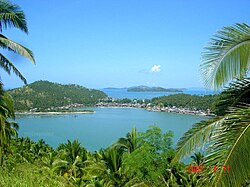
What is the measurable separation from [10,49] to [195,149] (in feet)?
15.0

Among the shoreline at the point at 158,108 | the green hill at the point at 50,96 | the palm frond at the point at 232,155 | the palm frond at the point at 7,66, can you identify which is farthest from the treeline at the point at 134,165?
the green hill at the point at 50,96

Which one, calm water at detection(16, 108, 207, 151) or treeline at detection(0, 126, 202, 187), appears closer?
treeline at detection(0, 126, 202, 187)

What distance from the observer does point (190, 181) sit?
15070mm

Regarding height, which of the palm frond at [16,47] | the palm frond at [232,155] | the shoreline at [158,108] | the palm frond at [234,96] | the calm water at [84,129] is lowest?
the calm water at [84,129]

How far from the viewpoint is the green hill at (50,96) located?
93.1 metres

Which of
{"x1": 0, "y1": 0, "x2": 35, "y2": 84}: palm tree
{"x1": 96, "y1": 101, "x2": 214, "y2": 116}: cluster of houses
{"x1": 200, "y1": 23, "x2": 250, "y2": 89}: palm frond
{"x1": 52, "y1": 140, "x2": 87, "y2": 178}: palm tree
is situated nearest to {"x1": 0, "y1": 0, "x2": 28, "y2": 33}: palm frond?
{"x1": 0, "y1": 0, "x2": 35, "y2": 84}: palm tree

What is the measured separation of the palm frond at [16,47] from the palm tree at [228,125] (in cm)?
398

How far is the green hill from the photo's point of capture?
93113 mm

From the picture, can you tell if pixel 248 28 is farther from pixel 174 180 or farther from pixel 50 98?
pixel 50 98

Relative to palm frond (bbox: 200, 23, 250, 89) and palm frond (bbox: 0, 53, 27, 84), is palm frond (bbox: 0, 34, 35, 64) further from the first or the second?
palm frond (bbox: 200, 23, 250, 89)

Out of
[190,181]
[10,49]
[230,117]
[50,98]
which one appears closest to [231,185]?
[230,117]

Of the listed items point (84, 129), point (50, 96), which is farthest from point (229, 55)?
point (50, 96)

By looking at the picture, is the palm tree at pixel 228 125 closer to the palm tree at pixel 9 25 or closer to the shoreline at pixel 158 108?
the palm tree at pixel 9 25

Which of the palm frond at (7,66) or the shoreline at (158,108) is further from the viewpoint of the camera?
the shoreline at (158,108)
